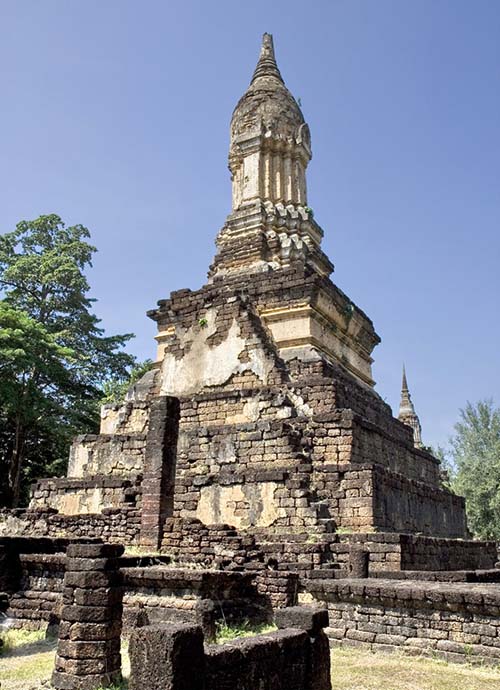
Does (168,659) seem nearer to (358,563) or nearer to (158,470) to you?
(358,563)

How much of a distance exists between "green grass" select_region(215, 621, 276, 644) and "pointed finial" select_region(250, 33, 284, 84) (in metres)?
18.0

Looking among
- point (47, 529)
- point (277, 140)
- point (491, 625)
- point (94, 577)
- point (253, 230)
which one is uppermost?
point (277, 140)

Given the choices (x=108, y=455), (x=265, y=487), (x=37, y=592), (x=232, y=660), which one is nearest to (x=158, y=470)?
(x=265, y=487)

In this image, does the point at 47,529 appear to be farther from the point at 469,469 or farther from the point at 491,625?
the point at 469,469

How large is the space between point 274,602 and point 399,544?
2.07 metres

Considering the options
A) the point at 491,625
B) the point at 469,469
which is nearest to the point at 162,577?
the point at 491,625

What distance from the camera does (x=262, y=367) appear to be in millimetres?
13766

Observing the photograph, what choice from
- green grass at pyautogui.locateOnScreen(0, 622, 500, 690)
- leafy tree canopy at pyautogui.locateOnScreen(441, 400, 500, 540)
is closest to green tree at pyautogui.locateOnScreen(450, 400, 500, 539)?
leafy tree canopy at pyautogui.locateOnScreen(441, 400, 500, 540)

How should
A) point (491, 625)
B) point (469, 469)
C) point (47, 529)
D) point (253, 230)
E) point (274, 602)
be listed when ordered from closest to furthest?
point (491, 625)
point (274, 602)
point (47, 529)
point (253, 230)
point (469, 469)

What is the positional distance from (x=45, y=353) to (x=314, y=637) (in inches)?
864

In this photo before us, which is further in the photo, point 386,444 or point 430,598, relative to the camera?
point 386,444

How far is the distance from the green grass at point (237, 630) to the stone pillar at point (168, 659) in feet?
12.6

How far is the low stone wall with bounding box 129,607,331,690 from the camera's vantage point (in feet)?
13.0

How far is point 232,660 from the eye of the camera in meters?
4.28
